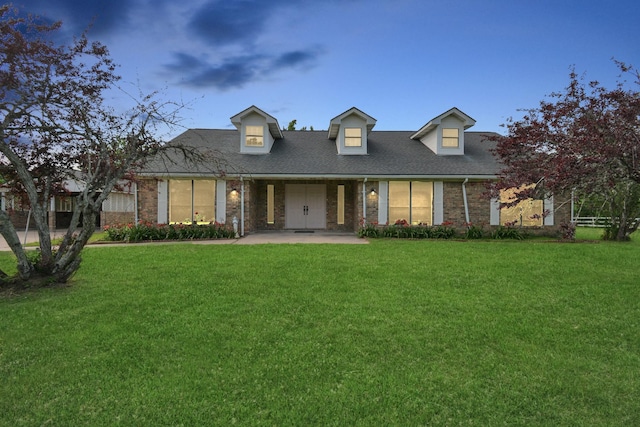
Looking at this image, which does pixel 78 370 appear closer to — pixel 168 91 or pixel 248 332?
pixel 248 332

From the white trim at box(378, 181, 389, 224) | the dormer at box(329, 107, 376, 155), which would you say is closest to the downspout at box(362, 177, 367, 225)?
the white trim at box(378, 181, 389, 224)

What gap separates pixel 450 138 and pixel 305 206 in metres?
7.72

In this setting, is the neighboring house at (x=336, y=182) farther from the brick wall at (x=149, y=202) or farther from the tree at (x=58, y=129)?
the tree at (x=58, y=129)

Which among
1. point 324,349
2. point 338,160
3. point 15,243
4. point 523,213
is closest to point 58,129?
point 15,243

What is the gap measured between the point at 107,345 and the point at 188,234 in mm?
10154

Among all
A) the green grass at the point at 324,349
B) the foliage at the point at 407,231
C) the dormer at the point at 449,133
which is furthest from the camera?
the dormer at the point at 449,133

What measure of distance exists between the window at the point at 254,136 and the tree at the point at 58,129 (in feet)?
32.0

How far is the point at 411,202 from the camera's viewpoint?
15.6 metres

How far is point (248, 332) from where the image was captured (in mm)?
4289

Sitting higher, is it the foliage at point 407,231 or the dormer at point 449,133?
the dormer at point 449,133

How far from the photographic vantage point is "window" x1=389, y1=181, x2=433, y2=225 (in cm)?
1555

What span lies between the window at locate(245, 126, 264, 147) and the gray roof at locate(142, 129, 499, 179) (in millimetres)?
645

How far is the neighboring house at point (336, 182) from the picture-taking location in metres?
14.8

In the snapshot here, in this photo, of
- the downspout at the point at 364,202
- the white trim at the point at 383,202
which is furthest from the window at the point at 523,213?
the downspout at the point at 364,202
